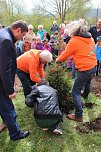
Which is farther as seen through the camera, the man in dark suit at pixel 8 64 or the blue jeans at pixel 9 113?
the blue jeans at pixel 9 113

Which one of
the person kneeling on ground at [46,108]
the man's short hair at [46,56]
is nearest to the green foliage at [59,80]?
the man's short hair at [46,56]

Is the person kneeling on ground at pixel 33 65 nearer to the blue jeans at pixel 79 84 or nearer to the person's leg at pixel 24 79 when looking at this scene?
the person's leg at pixel 24 79

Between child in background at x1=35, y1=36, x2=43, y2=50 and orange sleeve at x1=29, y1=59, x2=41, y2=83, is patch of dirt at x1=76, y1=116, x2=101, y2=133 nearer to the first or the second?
orange sleeve at x1=29, y1=59, x2=41, y2=83

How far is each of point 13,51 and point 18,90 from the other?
12.4 feet

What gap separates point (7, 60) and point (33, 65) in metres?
1.46

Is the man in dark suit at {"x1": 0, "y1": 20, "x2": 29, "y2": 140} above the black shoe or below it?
above

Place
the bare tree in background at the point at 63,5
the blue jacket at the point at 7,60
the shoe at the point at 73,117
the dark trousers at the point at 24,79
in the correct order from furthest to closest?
1. the bare tree in background at the point at 63,5
2. the dark trousers at the point at 24,79
3. the shoe at the point at 73,117
4. the blue jacket at the point at 7,60

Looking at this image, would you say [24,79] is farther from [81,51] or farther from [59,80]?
[81,51]

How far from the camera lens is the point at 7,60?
3.63 m

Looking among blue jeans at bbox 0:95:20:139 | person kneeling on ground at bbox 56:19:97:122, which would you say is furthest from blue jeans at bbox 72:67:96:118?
blue jeans at bbox 0:95:20:139

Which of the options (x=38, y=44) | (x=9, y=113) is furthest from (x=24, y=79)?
(x=38, y=44)

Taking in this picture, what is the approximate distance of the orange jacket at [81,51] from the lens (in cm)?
463

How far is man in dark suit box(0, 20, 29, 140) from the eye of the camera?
359 centimetres

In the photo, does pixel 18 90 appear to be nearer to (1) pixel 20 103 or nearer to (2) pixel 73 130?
(1) pixel 20 103
